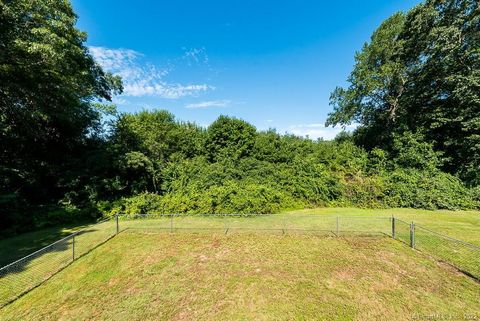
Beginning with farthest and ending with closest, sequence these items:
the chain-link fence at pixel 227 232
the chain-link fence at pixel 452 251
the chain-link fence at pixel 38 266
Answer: the chain-link fence at pixel 452 251
the chain-link fence at pixel 227 232
the chain-link fence at pixel 38 266

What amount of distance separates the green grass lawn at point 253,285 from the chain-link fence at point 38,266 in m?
0.32

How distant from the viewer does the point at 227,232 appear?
9.99 m

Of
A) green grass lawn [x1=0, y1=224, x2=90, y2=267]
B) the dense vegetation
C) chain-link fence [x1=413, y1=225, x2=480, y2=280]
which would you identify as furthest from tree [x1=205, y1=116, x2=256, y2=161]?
chain-link fence [x1=413, y1=225, x2=480, y2=280]

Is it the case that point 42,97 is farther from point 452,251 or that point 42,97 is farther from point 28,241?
point 452,251

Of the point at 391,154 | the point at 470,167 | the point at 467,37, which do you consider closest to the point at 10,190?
the point at 391,154

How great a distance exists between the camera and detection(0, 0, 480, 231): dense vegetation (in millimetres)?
10969

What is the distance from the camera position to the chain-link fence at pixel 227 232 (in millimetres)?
6301

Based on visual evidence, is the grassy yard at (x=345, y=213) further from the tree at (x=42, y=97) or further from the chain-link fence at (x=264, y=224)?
the tree at (x=42, y=97)

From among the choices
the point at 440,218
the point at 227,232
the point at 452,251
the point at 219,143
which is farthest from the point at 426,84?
the point at 227,232

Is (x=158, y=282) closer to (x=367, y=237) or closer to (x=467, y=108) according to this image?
(x=367, y=237)

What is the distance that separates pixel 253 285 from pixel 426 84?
2135 centimetres

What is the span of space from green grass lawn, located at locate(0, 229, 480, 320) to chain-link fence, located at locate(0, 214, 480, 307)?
513mm

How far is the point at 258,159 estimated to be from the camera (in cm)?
1902

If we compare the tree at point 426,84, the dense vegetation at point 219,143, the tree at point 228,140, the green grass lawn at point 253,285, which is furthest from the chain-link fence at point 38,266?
the tree at point 426,84
